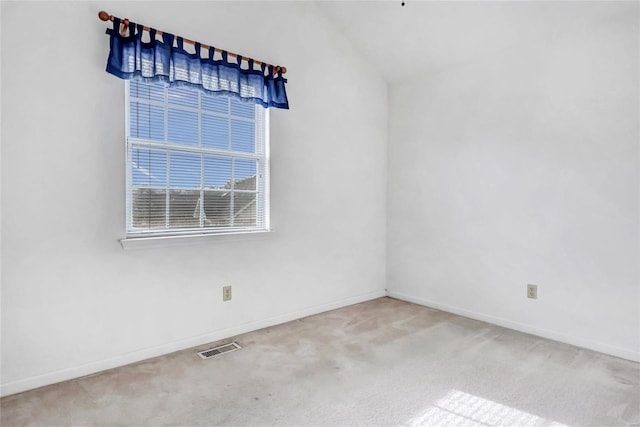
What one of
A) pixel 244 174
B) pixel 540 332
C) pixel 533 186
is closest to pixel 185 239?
pixel 244 174

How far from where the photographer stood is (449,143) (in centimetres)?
348

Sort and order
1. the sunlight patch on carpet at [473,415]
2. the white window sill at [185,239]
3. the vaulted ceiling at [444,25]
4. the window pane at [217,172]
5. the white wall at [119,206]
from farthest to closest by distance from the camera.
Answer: the window pane at [217,172] < the vaulted ceiling at [444,25] < the white window sill at [185,239] < the white wall at [119,206] < the sunlight patch on carpet at [473,415]

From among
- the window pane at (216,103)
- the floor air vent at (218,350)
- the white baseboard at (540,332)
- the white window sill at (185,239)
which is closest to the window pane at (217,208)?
the white window sill at (185,239)

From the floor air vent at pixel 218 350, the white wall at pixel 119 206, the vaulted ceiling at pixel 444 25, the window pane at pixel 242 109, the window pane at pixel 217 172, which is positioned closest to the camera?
the white wall at pixel 119 206

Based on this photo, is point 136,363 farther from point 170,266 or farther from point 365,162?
point 365,162

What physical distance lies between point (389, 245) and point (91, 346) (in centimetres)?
283

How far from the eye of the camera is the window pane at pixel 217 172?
274cm

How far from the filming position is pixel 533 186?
2920 mm

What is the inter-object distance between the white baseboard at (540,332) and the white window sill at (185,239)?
5.93ft

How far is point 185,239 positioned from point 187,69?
1163 mm

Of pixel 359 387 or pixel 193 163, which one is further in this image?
pixel 193 163

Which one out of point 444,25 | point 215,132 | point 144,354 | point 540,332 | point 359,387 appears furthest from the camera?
point 444,25

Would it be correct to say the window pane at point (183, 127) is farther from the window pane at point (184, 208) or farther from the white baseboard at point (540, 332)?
the white baseboard at point (540, 332)

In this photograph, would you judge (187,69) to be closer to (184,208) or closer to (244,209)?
(184,208)
